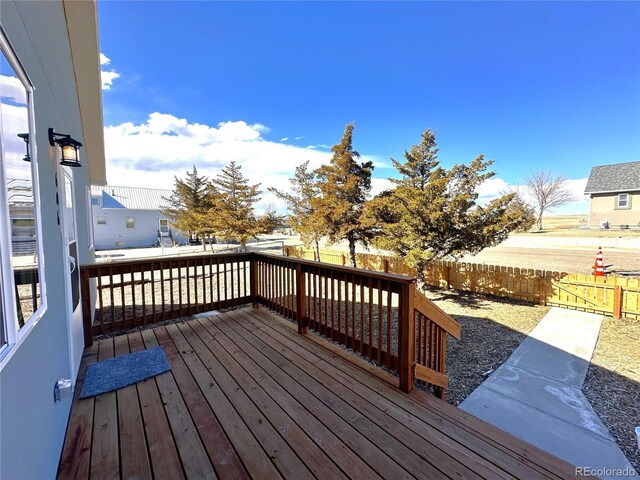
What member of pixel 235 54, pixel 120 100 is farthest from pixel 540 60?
pixel 120 100

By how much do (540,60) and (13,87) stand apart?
33.2 ft

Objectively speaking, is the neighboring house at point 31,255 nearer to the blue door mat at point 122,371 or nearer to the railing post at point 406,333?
the blue door mat at point 122,371

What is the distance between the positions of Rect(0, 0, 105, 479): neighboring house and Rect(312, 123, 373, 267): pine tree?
753 centimetres

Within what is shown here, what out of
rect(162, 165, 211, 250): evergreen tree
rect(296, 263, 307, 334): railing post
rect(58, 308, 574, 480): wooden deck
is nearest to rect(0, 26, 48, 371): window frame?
rect(58, 308, 574, 480): wooden deck

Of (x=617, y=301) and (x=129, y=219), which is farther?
(x=129, y=219)

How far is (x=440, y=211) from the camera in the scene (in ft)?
20.6

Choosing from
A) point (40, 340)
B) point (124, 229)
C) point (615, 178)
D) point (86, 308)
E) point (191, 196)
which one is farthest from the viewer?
point (124, 229)

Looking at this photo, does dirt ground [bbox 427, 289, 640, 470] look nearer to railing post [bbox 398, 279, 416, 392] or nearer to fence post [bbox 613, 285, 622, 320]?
fence post [bbox 613, 285, 622, 320]

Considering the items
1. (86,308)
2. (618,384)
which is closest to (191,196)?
(86,308)

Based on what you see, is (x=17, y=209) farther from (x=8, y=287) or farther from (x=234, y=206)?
(x=234, y=206)

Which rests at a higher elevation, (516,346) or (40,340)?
(40,340)

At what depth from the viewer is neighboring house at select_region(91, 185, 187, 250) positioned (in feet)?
63.3

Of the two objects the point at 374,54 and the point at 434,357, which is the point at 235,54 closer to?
the point at 374,54

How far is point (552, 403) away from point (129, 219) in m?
24.4
